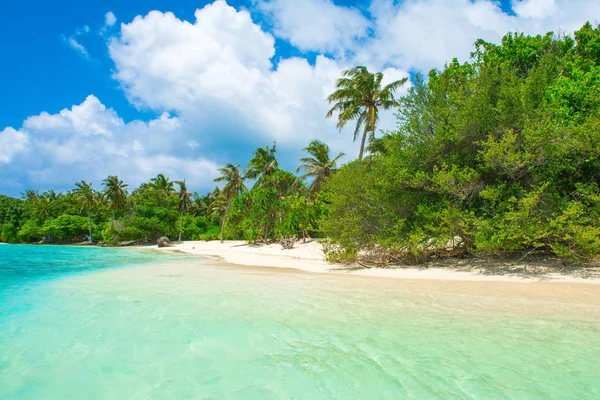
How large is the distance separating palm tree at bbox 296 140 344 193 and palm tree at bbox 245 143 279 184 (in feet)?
16.7

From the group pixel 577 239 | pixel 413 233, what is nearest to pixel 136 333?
pixel 413 233

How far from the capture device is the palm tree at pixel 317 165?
2976 cm

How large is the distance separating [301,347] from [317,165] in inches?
1024

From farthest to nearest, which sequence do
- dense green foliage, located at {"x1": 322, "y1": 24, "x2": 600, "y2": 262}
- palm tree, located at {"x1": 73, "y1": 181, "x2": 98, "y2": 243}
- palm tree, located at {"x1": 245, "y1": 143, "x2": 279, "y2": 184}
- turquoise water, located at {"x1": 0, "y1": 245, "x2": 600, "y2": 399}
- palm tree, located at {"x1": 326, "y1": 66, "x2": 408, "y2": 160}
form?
1. palm tree, located at {"x1": 73, "y1": 181, "x2": 98, "y2": 243}
2. palm tree, located at {"x1": 245, "y1": 143, "x2": 279, "y2": 184}
3. palm tree, located at {"x1": 326, "y1": 66, "x2": 408, "y2": 160}
4. dense green foliage, located at {"x1": 322, "y1": 24, "x2": 600, "y2": 262}
5. turquoise water, located at {"x1": 0, "y1": 245, "x2": 600, "y2": 399}

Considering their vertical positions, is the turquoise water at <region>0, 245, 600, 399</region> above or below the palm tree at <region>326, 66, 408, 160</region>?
below

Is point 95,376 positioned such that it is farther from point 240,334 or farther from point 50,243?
point 50,243

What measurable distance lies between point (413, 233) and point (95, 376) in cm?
1029

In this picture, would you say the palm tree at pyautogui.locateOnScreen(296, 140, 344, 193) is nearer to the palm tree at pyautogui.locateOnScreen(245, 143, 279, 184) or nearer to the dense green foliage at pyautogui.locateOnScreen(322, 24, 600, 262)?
the palm tree at pyautogui.locateOnScreen(245, 143, 279, 184)

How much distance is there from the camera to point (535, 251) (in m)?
11.6

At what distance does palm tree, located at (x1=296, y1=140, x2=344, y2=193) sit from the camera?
29764 mm

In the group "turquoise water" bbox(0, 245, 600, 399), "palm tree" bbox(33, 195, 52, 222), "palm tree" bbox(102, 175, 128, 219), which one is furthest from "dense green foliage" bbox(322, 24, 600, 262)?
"palm tree" bbox(33, 195, 52, 222)

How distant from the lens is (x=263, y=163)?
1390 inches

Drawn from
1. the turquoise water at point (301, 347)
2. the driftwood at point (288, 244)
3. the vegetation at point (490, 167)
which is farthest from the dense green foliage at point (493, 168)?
the driftwood at point (288, 244)

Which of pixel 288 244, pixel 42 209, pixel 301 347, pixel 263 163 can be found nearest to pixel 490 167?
pixel 301 347
